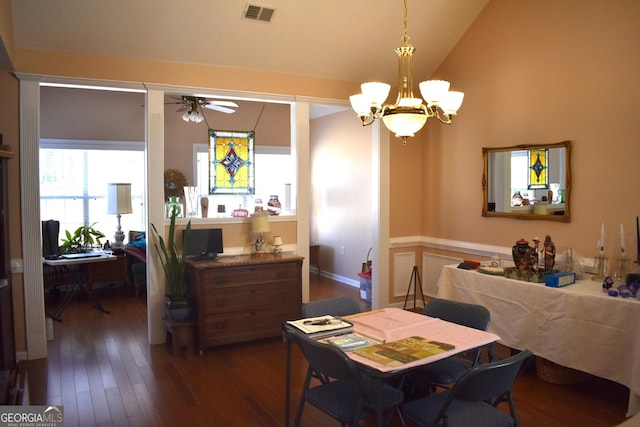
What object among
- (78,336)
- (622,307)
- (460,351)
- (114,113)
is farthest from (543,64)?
(114,113)

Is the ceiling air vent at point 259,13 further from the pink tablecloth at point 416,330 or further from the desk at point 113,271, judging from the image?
the desk at point 113,271

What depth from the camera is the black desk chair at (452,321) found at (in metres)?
2.86

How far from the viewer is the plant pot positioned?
4418 mm

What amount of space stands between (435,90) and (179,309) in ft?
9.46

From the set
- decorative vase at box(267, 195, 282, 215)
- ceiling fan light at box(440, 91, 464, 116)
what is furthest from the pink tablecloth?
decorative vase at box(267, 195, 282, 215)

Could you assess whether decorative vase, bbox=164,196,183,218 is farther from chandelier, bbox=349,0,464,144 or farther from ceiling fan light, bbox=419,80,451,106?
ceiling fan light, bbox=419,80,451,106

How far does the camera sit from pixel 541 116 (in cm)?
439

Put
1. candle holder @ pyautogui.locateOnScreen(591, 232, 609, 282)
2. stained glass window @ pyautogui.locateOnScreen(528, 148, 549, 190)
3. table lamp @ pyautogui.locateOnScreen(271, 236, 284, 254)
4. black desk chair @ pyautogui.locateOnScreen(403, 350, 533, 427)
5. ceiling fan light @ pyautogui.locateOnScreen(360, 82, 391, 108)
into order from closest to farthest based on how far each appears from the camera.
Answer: black desk chair @ pyautogui.locateOnScreen(403, 350, 533, 427) < ceiling fan light @ pyautogui.locateOnScreen(360, 82, 391, 108) < candle holder @ pyautogui.locateOnScreen(591, 232, 609, 282) < stained glass window @ pyautogui.locateOnScreen(528, 148, 549, 190) < table lamp @ pyautogui.locateOnScreen(271, 236, 284, 254)

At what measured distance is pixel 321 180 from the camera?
813cm

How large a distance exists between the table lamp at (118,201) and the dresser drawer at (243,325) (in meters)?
3.24

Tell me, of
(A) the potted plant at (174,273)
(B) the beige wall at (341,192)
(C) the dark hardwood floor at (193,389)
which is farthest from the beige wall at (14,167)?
(B) the beige wall at (341,192)

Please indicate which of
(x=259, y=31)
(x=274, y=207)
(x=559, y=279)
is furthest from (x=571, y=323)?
(x=259, y=31)

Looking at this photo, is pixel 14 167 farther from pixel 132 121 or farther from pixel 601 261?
pixel 601 261

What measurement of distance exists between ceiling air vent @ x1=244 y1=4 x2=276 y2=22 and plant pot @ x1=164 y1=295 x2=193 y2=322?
2.55 meters
